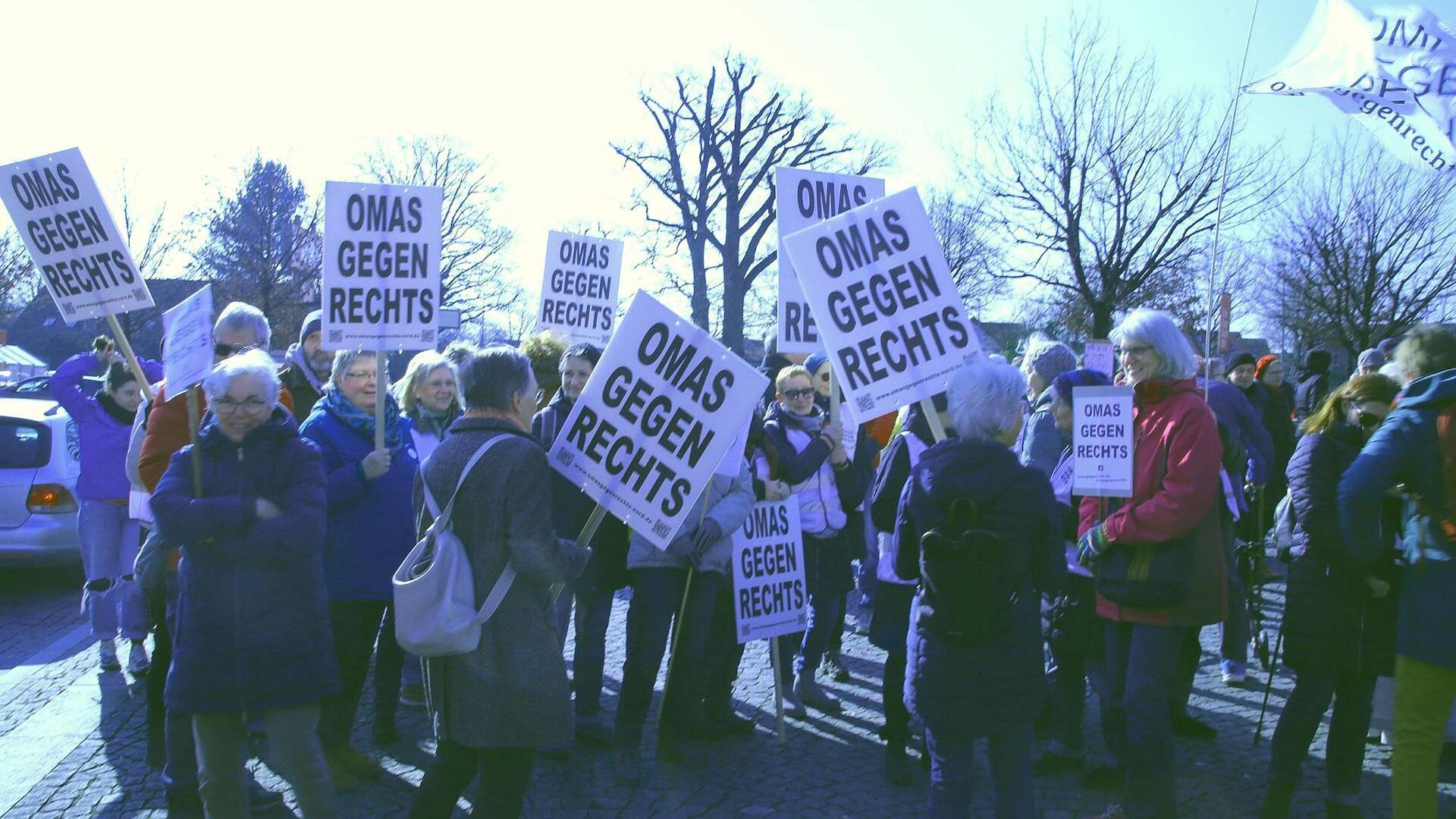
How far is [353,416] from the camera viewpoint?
5426 millimetres

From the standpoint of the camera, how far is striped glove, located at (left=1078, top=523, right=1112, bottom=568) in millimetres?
4629

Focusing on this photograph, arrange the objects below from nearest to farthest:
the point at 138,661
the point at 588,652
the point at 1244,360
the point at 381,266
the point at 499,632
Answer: the point at 499,632, the point at 381,266, the point at 588,652, the point at 138,661, the point at 1244,360

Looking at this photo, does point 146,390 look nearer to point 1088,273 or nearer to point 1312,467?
point 1312,467

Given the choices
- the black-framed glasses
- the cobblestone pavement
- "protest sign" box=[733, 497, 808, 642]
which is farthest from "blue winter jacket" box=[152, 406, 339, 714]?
"protest sign" box=[733, 497, 808, 642]

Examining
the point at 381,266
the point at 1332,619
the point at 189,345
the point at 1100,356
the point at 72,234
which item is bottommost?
the point at 1332,619

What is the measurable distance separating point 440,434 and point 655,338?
1940 mm

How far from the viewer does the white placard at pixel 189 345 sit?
4.78 metres

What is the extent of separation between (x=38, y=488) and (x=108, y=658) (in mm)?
2996

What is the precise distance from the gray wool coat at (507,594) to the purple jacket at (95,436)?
4.15 meters

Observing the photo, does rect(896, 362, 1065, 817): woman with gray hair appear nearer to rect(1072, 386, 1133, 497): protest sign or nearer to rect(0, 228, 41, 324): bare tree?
rect(1072, 386, 1133, 497): protest sign

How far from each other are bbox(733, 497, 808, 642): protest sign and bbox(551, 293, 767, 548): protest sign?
1.43 metres


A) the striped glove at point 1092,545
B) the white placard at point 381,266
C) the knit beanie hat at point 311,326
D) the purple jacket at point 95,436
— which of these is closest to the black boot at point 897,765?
the striped glove at point 1092,545

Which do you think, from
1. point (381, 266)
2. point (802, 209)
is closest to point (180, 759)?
point (381, 266)

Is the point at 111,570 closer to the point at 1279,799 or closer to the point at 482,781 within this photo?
the point at 482,781
